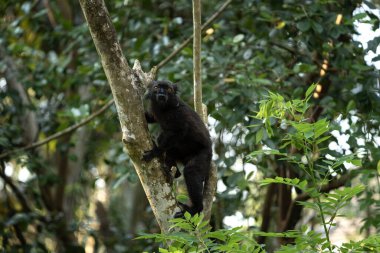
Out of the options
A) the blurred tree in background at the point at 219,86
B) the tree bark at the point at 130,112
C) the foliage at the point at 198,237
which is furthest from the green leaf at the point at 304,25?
the foliage at the point at 198,237

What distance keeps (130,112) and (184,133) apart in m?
1.56

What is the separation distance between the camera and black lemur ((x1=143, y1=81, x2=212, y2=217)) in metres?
5.68

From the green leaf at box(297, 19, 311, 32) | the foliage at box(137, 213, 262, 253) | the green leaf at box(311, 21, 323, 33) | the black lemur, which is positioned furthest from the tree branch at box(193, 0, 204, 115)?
the foliage at box(137, 213, 262, 253)

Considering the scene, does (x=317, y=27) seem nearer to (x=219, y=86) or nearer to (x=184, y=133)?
(x=219, y=86)

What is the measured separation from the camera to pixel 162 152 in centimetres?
458

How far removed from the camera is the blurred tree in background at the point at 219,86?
6508mm

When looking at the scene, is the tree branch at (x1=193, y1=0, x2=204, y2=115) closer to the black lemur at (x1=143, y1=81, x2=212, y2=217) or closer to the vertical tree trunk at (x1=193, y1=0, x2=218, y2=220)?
the vertical tree trunk at (x1=193, y1=0, x2=218, y2=220)

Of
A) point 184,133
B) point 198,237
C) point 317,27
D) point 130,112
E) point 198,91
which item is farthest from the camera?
point 317,27

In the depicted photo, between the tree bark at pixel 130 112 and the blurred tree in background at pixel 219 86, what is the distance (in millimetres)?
756

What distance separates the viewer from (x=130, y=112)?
4.32 m

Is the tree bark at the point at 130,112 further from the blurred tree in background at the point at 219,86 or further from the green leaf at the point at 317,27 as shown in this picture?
the green leaf at the point at 317,27

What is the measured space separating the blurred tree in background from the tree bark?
0.76 meters

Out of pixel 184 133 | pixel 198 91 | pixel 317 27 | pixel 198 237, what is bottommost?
pixel 198 237

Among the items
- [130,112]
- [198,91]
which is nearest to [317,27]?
[198,91]
